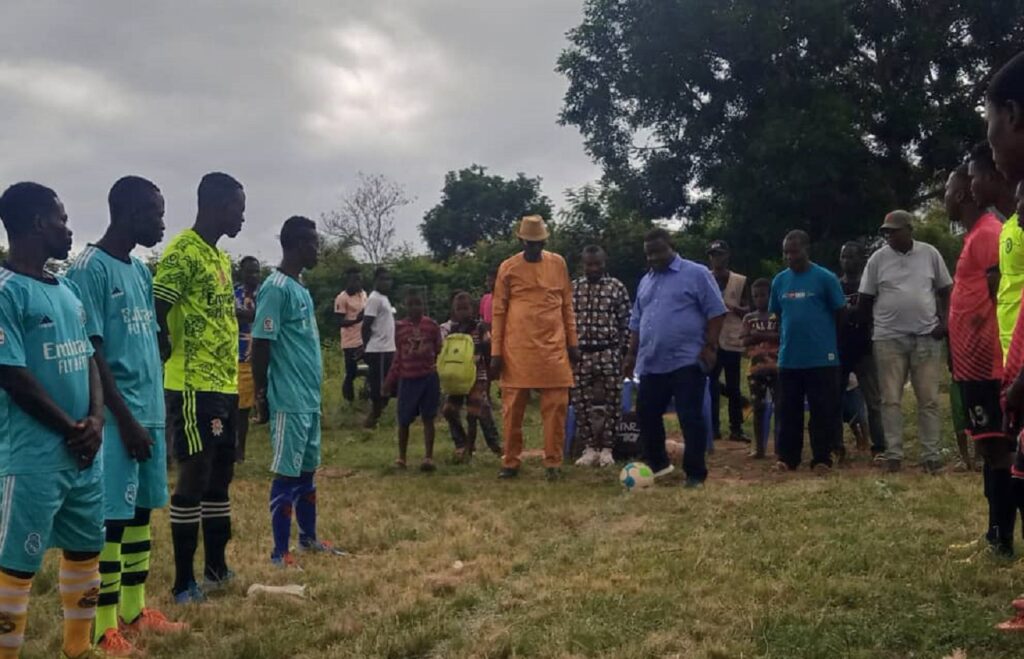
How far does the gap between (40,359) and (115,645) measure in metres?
1.20

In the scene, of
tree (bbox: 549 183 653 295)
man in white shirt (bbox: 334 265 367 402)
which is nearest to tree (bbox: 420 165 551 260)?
tree (bbox: 549 183 653 295)

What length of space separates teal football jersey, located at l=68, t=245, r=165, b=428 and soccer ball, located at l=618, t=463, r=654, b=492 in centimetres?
395

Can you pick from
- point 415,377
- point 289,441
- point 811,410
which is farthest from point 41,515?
point 811,410

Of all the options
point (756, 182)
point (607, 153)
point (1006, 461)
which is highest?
point (607, 153)

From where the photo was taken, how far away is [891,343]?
7.20 m

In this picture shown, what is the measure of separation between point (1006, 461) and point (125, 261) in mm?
4060

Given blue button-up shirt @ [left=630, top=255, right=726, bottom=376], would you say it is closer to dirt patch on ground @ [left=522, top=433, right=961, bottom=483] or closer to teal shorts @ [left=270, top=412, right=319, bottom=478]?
dirt patch on ground @ [left=522, top=433, right=961, bottom=483]

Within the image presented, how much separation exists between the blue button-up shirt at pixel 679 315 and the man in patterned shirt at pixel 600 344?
4.18ft

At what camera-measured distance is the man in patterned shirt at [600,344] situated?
851 centimetres

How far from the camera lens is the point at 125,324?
3.76m

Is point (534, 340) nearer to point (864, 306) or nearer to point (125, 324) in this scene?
point (864, 306)

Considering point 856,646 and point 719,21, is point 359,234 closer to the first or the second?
point 719,21

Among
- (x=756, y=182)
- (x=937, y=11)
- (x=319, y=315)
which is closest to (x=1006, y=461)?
(x=756, y=182)

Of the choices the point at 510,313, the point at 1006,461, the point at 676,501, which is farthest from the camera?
the point at 510,313
